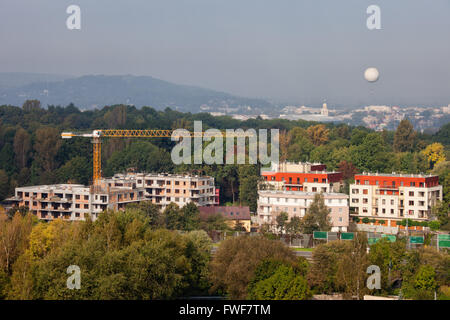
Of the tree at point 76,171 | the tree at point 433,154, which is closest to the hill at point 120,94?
the tree at point 433,154

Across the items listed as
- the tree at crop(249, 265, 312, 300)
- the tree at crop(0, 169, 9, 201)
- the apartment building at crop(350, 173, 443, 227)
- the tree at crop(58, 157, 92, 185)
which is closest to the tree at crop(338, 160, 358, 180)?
the apartment building at crop(350, 173, 443, 227)

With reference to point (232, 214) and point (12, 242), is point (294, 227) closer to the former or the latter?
point (232, 214)

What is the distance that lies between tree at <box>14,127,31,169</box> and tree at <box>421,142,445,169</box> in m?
21.9

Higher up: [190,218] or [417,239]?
[190,218]

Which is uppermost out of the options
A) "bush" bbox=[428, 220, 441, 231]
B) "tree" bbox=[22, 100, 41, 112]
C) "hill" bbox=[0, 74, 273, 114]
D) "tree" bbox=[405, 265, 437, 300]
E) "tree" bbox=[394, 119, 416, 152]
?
"hill" bbox=[0, 74, 273, 114]

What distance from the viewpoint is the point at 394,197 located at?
93.4 feet

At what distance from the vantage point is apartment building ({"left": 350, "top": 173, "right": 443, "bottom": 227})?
2812 cm

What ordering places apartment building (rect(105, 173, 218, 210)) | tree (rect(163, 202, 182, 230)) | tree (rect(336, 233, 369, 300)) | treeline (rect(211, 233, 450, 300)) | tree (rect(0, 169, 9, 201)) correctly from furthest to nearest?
tree (rect(0, 169, 9, 201)) < apartment building (rect(105, 173, 218, 210)) < tree (rect(163, 202, 182, 230)) < tree (rect(336, 233, 369, 300)) < treeline (rect(211, 233, 450, 300))

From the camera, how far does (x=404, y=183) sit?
28516 millimetres

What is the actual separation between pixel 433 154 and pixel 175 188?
53.9 feet

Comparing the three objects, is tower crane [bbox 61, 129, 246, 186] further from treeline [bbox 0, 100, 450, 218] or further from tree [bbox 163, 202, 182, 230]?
tree [bbox 163, 202, 182, 230]

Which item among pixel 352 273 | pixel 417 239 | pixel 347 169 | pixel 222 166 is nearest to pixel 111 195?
pixel 222 166
